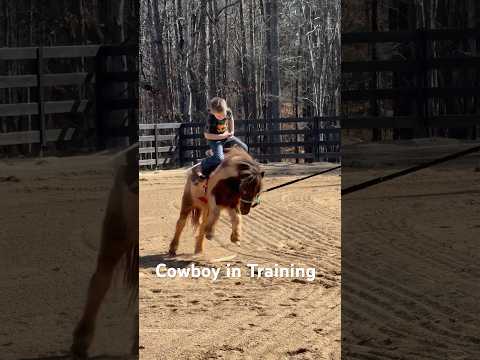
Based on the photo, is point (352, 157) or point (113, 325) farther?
point (113, 325)

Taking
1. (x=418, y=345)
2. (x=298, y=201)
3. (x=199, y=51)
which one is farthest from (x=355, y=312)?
(x=199, y=51)

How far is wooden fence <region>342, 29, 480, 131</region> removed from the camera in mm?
2588

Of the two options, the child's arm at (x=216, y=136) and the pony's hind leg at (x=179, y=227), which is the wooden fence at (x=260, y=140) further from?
the pony's hind leg at (x=179, y=227)

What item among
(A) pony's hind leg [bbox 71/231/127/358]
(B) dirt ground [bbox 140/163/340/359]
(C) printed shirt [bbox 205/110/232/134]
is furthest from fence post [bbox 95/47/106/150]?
(C) printed shirt [bbox 205/110/232/134]

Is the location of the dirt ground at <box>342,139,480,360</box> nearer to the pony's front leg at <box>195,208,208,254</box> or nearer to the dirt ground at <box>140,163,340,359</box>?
the dirt ground at <box>140,163,340,359</box>

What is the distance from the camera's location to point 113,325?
2824 mm

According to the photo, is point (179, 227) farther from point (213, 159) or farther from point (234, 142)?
point (234, 142)

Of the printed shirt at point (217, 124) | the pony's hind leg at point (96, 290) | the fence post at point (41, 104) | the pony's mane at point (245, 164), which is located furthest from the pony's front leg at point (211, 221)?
the fence post at point (41, 104)

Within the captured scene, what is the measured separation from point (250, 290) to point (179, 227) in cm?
37

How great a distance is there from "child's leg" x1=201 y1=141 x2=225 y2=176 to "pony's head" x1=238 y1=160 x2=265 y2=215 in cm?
9

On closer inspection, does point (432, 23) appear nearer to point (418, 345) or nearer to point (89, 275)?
point (418, 345)

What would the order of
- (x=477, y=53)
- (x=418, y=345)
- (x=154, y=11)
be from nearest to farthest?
(x=477, y=53), (x=418, y=345), (x=154, y=11)

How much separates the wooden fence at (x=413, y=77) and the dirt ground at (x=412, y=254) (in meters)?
0.08

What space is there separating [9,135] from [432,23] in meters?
1.37
